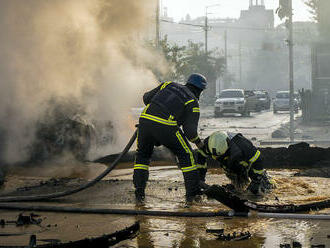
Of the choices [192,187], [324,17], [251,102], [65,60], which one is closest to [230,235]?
[192,187]

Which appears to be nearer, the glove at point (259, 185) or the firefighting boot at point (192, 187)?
the firefighting boot at point (192, 187)

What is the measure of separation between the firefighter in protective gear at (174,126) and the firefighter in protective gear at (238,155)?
377mm

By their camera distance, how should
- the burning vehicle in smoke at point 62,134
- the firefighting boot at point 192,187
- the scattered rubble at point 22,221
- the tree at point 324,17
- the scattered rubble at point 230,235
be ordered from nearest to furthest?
1. the scattered rubble at point 230,235
2. the scattered rubble at point 22,221
3. the firefighting boot at point 192,187
4. the burning vehicle in smoke at point 62,134
5. the tree at point 324,17

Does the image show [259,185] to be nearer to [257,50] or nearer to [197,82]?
[197,82]

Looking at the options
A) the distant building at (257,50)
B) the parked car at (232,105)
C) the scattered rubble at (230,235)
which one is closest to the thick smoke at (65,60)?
the scattered rubble at (230,235)

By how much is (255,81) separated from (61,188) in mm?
90589

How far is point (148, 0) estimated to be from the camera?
15.5m

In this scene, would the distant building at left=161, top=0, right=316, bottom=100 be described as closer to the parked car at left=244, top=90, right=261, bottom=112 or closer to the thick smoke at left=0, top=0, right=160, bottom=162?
the parked car at left=244, top=90, right=261, bottom=112

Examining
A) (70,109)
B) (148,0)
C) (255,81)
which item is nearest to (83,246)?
(70,109)

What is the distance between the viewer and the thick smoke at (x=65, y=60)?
41.0ft

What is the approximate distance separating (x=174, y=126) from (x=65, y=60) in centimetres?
706

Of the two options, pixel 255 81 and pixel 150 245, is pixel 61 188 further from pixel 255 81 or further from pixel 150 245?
pixel 255 81

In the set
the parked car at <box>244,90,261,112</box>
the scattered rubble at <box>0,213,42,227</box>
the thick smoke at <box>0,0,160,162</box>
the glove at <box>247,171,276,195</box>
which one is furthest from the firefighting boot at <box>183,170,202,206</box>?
the parked car at <box>244,90,261,112</box>

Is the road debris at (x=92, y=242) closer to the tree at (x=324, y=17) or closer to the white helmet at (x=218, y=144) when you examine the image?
the white helmet at (x=218, y=144)
